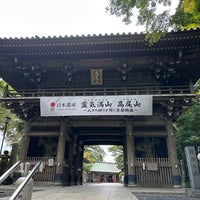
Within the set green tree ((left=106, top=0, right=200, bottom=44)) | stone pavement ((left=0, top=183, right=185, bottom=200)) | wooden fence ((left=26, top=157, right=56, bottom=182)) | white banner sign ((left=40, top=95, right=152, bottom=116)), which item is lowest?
stone pavement ((left=0, top=183, right=185, bottom=200))

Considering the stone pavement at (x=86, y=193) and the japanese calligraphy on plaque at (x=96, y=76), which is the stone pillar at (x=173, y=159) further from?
the japanese calligraphy on plaque at (x=96, y=76)

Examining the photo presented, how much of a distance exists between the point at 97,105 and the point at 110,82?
7.72ft

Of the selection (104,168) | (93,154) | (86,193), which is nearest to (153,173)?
(86,193)

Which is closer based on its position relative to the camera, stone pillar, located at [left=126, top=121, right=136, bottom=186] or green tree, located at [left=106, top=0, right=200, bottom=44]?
green tree, located at [left=106, top=0, right=200, bottom=44]

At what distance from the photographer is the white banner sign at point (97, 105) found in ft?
34.5

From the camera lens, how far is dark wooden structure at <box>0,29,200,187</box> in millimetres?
10531

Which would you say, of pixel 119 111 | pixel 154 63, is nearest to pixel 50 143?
pixel 119 111

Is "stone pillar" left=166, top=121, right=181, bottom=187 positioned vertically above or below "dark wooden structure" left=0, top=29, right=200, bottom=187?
below

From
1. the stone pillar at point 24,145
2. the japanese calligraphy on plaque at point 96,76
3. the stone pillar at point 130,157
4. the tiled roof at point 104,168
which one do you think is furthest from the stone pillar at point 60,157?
the tiled roof at point 104,168

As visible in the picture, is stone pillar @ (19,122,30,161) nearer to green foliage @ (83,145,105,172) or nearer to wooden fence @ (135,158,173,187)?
wooden fence @ (135,158,173,187)

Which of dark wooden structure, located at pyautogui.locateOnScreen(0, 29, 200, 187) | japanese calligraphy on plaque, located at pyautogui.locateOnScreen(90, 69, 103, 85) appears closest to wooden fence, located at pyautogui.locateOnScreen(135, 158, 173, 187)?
dark wooden structure, located at pyautogui.locateOnScreen(0, 29, 200, 187)

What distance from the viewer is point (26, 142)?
11.8m

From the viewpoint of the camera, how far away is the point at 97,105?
423 inches

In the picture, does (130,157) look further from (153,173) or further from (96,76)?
(96,76)
